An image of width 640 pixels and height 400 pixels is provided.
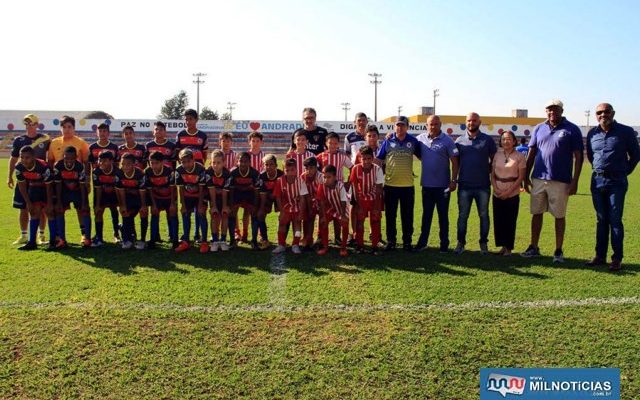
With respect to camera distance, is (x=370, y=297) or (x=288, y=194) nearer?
(x=370, y=297)

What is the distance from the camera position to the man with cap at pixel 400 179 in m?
7.01

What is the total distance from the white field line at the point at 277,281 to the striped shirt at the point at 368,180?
1371 millimetres

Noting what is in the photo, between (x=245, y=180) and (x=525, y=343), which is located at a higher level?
(x=245, y=180)

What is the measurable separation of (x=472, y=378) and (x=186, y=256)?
4.26 m

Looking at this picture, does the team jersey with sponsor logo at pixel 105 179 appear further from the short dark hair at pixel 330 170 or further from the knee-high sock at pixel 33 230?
the short dark hair at pixel 330 170

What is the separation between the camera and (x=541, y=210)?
646 centimetres

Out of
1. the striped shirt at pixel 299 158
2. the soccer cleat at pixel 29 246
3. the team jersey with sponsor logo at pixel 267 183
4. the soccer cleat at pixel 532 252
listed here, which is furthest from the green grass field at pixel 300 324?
the striped shirt at pixel 299 158

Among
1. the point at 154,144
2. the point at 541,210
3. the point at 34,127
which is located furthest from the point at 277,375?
the point at 34,127

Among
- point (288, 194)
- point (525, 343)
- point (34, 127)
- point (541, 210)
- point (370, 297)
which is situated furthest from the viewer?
point (34, 127)

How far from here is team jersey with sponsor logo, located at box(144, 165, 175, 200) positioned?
280 inches

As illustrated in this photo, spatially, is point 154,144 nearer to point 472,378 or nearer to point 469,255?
point 469,255

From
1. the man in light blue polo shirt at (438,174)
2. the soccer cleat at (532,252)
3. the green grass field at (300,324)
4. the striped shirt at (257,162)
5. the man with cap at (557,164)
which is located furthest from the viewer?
the striped shirt at (257,162)

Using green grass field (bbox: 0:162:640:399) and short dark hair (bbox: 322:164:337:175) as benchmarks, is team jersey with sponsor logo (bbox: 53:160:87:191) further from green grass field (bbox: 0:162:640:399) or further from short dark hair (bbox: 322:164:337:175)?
short dark hair (bbox: 322:164:337:175)

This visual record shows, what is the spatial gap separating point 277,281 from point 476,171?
3.12 meters
